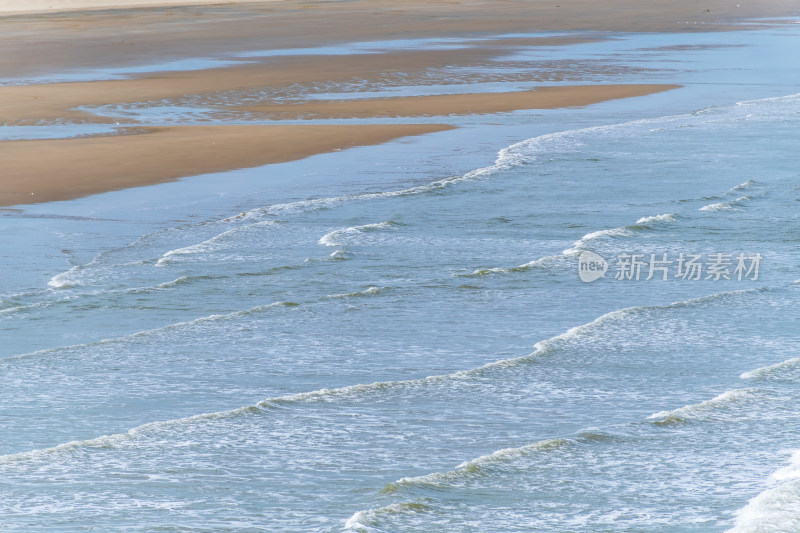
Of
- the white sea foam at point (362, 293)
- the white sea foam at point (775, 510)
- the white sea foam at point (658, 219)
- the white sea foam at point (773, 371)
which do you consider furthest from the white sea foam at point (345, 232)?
the white sea foam at point (775, 510)

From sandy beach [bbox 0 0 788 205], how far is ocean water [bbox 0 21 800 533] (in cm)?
224

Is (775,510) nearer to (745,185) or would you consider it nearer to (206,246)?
(206,246)

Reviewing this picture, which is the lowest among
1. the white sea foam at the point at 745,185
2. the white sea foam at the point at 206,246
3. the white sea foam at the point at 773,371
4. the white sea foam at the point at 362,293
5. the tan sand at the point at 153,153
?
the white sea foam at the point at 773,371

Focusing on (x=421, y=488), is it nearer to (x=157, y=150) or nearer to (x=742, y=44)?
(x=157, y=150)

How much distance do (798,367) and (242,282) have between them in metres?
3.65

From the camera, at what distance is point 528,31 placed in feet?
121

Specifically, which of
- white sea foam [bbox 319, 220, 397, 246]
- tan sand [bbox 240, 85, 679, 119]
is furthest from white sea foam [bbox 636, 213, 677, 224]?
tan sand [bbox 240, 85, 679, 119]

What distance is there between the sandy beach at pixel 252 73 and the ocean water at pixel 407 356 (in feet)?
7.35

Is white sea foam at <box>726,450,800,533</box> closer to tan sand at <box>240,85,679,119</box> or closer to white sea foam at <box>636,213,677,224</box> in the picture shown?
white sea foam at <box>636,213,677,224</box>

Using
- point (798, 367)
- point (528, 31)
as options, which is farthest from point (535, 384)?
point (528, 31)

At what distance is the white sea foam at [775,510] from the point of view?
12.7 feet

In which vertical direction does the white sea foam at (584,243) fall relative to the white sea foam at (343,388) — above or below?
above

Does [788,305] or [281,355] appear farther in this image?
[788,305]

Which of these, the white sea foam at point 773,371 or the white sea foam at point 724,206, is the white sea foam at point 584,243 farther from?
the white sea foam at point 773,371
